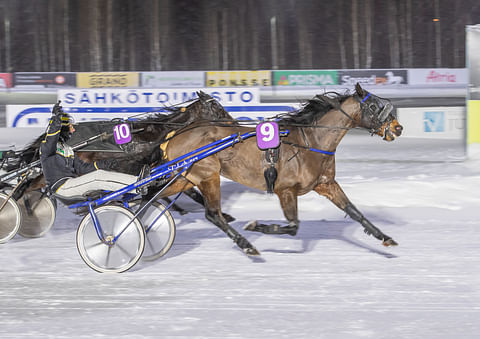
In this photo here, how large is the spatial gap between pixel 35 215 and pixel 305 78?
8.36 meters

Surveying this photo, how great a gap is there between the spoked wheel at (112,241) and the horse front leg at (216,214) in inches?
34.5

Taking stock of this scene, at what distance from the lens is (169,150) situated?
6.18 metres

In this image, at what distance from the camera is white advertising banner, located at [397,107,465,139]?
42.8 ft

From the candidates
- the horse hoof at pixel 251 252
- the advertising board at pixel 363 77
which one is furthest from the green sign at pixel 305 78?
the horse hoof at pixel 251 252

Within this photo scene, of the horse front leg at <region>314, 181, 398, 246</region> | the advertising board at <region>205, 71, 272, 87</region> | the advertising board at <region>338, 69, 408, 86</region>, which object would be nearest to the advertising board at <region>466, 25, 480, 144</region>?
the advertising board at <region>338, 69, 408, 86</region>

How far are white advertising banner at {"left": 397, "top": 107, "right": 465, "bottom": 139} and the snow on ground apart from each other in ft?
17.4

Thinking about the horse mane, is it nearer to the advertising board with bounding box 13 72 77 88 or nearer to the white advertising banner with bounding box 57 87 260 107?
the white advertising banner with bounding box 57 87 260 107

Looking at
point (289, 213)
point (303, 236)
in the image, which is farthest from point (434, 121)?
point (289, 213)

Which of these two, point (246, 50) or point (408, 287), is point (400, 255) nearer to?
point (408, 287)

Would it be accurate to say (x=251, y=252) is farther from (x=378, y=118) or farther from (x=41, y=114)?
(x=41, y=114)

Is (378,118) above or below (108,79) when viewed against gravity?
below

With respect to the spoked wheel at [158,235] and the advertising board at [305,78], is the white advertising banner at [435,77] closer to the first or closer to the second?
the advertising board at [305,78]

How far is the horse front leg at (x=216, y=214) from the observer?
18.2ft

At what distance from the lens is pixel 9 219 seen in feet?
20.7
